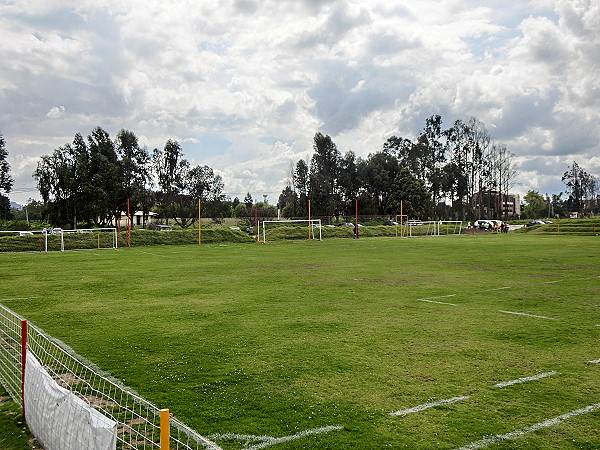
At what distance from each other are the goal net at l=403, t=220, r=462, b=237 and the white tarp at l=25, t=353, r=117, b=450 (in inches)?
2071

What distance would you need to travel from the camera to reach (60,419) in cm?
359

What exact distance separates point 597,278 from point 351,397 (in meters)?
13.1

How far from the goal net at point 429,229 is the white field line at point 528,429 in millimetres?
51038

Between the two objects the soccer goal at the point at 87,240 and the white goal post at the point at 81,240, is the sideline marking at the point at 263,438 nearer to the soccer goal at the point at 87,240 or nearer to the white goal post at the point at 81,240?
the white goal post at the point at 81,240

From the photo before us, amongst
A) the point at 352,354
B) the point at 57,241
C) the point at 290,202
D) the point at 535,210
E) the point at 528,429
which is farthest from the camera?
the point at 535,210

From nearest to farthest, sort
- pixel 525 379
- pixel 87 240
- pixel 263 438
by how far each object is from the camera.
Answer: pixel 263 438
pixel 525 379
pixel 87 240

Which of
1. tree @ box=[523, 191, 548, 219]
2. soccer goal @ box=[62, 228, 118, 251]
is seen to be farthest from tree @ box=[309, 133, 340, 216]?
tree @ box=[523, 191, 548, 219]

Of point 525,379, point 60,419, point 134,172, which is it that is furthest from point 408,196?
point 60,419

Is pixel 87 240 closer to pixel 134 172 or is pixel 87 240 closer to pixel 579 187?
pixel 134 172

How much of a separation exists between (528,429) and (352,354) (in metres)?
2.80

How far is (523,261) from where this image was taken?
21141 millimetres

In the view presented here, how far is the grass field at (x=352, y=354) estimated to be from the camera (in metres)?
4.45

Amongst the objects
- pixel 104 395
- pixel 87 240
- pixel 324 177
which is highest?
pixel 324 177

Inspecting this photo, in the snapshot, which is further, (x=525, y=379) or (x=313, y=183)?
(x=313, y=183)
